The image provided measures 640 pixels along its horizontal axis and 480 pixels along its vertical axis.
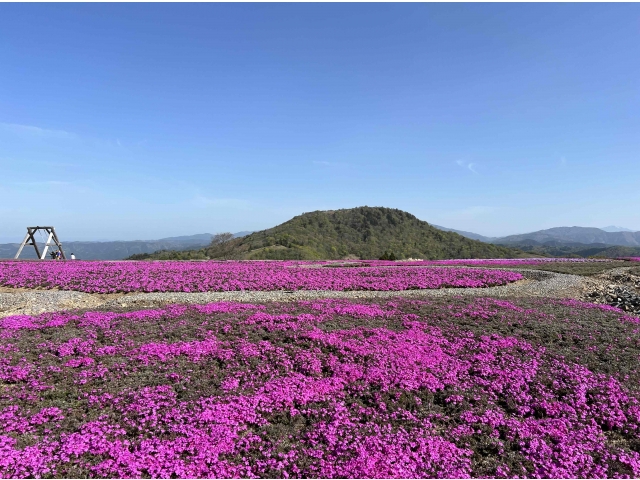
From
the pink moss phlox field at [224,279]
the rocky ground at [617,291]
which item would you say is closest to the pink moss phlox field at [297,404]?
the rocky ground at [617,291]

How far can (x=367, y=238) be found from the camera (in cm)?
11381

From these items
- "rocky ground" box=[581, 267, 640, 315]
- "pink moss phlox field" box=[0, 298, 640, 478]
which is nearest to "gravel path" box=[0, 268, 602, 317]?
"rocky ground" box=[581, 267, 640, 315]

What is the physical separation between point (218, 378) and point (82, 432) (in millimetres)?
3103

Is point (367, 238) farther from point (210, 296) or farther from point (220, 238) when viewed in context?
point (210, 296)

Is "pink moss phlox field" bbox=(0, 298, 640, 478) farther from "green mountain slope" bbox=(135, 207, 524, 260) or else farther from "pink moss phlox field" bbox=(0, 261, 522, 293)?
"green mountain slope" bbox=(135, 207, 524, 260)

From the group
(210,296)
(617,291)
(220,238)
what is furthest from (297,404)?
(220,238)

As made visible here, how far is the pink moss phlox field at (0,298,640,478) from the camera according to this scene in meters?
6.01

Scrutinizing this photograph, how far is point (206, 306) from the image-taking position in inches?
616

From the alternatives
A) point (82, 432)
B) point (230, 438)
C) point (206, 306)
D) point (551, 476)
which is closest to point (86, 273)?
point (206, 306)

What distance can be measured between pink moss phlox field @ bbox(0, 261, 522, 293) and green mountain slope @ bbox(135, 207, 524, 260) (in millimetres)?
47917

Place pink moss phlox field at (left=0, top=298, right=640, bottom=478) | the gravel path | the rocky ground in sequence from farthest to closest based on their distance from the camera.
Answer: the rocky ground → the gravel path → pink moss phlox field at (left=0, top=298, right=640, bottom=478)

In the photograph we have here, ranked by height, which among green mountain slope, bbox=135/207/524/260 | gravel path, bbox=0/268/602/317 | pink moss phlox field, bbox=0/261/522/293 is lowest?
gravel path, bbox=0/268/602/317

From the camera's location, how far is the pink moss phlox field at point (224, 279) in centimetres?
2280

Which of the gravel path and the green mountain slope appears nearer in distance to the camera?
the gravel path
